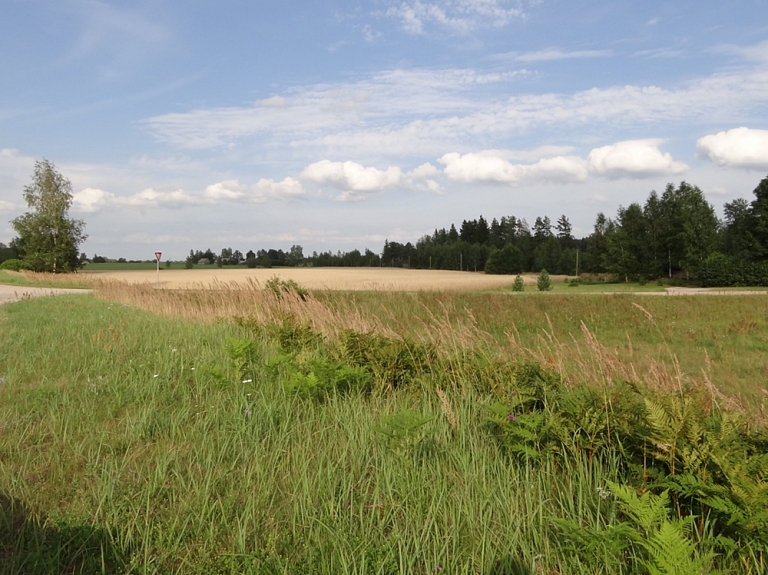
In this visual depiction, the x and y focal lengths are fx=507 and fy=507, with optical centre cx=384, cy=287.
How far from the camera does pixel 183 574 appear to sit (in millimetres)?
2479

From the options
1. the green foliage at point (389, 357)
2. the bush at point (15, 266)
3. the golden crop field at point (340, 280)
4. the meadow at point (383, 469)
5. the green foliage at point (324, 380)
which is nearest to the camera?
the meadow at point (383, 469)

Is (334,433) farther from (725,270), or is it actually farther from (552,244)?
(552,244)

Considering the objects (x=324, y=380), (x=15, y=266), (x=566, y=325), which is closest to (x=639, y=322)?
(x=566, y=325)

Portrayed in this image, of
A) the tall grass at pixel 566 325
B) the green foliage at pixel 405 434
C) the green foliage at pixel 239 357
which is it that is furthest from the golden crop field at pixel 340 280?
the green foliage at pixel 405 434

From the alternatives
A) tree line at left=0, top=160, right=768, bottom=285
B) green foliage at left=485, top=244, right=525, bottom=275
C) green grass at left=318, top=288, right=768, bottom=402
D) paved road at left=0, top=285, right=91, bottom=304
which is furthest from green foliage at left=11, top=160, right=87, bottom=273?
green foliage at left=485, top=244, right=525, bottom=275

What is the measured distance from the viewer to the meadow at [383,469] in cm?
246

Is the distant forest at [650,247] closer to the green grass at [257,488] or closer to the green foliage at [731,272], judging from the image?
the green foliage at [731,272]

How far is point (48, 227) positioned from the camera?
47.9 meters

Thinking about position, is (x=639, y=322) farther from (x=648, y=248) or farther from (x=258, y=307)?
(x=648, y=248)

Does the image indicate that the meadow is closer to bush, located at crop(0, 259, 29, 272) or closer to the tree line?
the tree line

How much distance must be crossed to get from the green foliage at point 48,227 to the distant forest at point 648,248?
163 feet

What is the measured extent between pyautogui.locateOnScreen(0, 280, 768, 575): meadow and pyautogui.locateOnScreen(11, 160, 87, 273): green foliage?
1966 inches

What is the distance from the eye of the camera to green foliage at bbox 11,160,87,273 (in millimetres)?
47125

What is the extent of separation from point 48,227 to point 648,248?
59.9 meters
